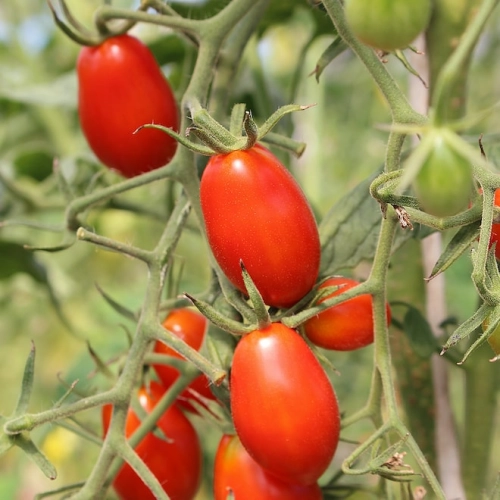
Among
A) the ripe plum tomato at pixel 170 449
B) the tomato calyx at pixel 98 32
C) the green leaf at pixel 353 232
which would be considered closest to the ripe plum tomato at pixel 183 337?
the ripe plum tomato at pixel 170 449

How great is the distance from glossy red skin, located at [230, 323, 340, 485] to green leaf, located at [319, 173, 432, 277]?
4.2 inches

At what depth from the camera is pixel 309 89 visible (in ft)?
3.65

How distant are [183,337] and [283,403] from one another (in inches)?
7.2

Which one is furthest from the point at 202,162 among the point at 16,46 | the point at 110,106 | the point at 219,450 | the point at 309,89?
the point at 16,46

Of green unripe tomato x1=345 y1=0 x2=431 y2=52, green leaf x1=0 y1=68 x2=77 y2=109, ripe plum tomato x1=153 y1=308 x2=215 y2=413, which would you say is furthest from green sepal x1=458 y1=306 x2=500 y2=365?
green leaf x1=0 y1=68 x2=77 y2=109

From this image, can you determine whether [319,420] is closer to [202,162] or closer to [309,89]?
[202,162]

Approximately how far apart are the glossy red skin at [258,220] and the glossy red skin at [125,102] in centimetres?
15

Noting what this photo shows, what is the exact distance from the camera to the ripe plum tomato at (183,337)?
597mm

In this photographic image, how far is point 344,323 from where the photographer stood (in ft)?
1.56

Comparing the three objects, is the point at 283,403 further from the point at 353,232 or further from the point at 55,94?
the point at 55,94

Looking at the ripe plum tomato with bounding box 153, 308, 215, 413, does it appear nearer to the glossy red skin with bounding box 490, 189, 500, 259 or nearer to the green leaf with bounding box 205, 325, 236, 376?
the green leaf with bounding box 205, 325, 236, 376

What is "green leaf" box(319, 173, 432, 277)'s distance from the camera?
0.54 meters

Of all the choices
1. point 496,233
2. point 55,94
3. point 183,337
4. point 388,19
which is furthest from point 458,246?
point 55,94

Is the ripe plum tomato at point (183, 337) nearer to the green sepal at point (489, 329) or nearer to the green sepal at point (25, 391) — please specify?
the green sepal at point (25, 391)
